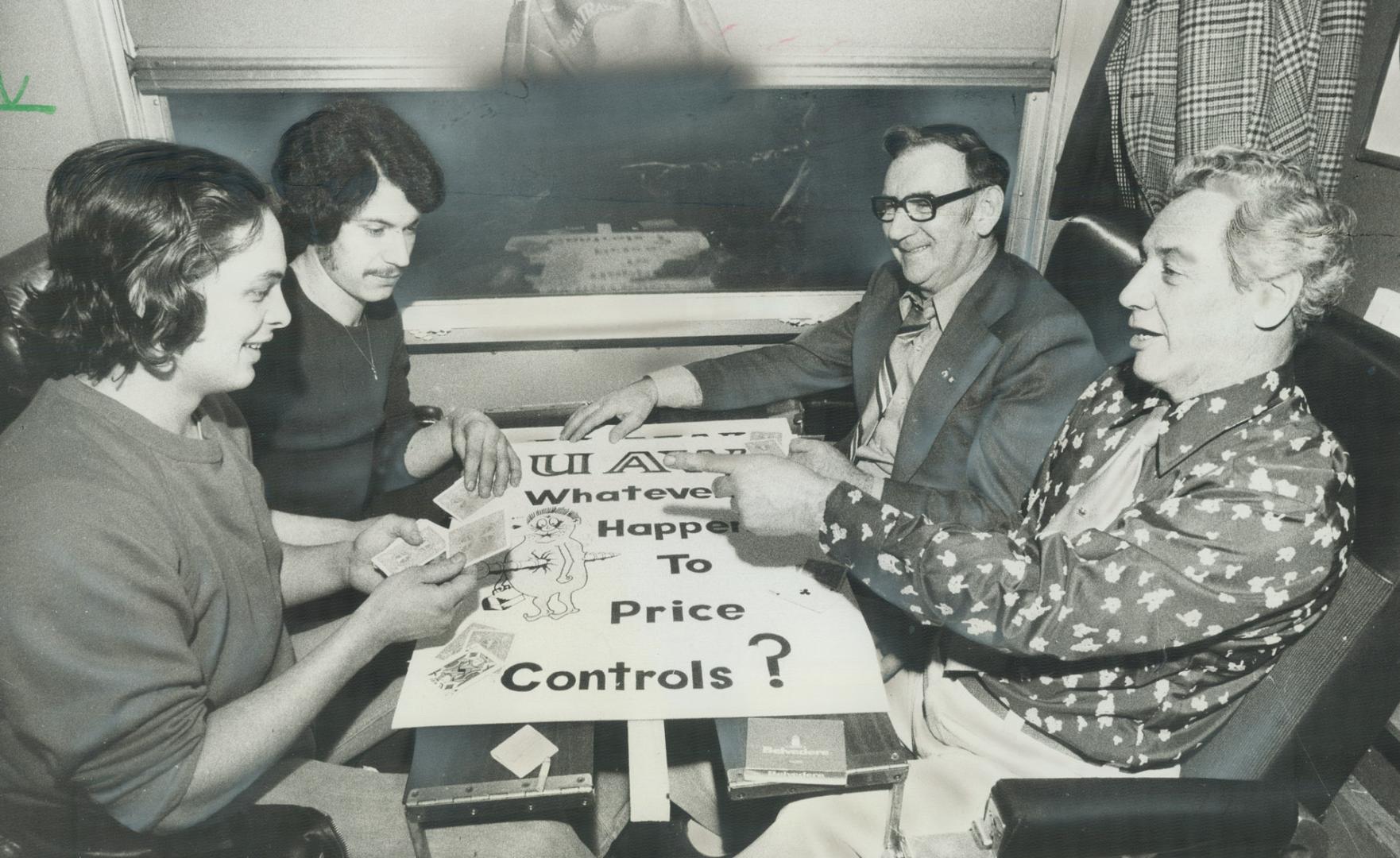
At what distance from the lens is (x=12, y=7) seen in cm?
203

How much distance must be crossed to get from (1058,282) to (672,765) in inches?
68.1

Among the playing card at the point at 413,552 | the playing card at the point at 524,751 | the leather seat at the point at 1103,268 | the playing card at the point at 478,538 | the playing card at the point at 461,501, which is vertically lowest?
the playing card at the point at 461,501

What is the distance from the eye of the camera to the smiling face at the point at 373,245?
1.91 m

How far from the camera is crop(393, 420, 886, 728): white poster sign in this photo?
4.35ft

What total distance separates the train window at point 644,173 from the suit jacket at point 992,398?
666 millimetres

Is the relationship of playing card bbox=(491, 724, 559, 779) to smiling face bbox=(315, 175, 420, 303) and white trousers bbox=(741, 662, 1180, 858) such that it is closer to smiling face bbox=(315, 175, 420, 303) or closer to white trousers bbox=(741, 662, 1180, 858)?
white trousers bbox=(741, 662, 1180, 858)

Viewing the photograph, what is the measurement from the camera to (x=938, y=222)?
2.04 metres

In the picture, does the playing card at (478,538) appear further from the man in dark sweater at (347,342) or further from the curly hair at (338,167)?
the curly hair at (338,167)

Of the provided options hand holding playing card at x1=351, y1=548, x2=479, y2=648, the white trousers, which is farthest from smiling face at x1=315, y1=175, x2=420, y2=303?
the white trousers

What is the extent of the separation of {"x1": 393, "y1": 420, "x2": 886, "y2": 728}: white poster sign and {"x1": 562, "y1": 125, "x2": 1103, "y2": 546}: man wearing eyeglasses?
0.28 meters

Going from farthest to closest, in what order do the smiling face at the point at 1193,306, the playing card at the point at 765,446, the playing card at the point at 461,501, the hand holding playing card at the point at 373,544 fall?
the playing card at the point at 765,446 → the playing card at the point at 461,501 → the hand holding playing card at the point at 373,544 → the smiling face at the point at 1193,306

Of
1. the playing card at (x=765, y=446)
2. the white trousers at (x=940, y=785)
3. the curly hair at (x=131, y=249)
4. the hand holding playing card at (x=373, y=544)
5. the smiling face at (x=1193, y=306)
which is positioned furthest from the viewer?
the playing card at (x=765, y=446)

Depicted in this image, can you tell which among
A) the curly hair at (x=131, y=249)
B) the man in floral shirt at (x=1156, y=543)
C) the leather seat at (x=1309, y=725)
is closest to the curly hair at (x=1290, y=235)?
the man in floral shirt at (x=1156, y=543)

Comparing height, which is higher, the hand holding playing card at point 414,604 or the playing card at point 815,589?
the hand holding playing card at point 414,604
